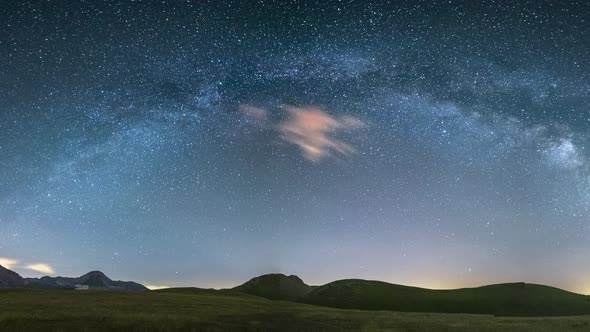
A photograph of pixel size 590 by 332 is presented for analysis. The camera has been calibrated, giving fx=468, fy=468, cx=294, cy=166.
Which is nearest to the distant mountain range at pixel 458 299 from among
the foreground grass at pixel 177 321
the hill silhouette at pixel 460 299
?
the hill silhouette at pixel 460 299

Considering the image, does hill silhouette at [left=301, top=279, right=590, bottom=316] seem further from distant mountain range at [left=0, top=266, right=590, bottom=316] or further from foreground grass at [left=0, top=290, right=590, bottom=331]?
foreground grass at [left=0, top=290, right=590, bottom=331]

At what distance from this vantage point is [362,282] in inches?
6614

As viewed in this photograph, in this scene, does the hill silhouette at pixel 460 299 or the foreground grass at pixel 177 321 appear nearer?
the foreground grass at pixel 177 321

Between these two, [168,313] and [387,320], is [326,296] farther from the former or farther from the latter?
[168,313]

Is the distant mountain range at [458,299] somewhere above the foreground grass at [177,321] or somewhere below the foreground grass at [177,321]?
above

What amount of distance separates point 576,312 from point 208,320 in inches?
3833

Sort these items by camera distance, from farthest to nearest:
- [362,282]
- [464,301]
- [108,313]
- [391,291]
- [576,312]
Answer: [362,282]
[391,291]
[464,301]
[576,312]
[108,313]

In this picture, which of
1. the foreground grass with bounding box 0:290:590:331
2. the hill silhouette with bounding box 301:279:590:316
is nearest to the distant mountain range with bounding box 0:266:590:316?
the hill silhouette with bounding box 301:279:590:316

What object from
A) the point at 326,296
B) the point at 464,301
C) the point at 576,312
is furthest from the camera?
the point at 326,296

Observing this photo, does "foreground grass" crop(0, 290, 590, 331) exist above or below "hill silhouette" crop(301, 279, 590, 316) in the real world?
below

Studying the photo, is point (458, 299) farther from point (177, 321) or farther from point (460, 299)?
point (177, 321)

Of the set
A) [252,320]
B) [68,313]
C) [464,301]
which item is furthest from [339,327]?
[464,301]

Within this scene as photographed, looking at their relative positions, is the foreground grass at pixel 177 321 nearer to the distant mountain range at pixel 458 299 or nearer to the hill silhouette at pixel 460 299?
the hill silhouette at pixel 460 299

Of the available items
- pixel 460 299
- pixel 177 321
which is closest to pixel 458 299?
pixel 460 299
